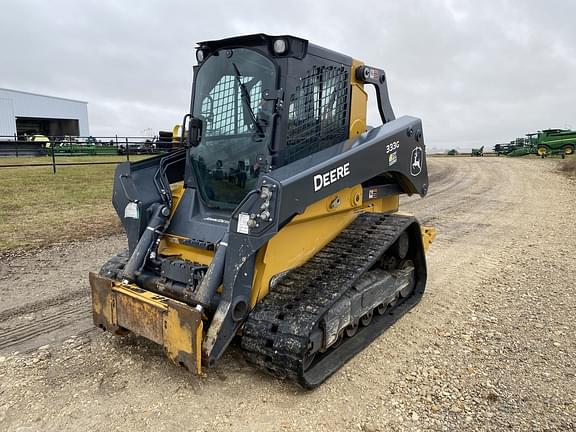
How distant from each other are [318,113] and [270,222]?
1.40 meters

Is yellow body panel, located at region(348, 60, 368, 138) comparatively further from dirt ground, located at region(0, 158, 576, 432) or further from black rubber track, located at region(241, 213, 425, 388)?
dirt ground, located at region(0, 158, 576, 432)

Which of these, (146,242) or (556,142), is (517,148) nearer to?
(556,142)

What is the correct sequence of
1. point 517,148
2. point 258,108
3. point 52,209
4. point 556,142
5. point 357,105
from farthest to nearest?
1. point 517,148
2. point 556,142
3. point 52,209
4. point 357,105
5. point 258,108

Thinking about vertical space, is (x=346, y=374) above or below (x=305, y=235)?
below

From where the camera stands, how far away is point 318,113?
13.2 feet

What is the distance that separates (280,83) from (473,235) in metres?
5.72

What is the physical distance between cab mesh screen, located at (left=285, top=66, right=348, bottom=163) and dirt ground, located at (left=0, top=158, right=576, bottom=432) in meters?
1.81

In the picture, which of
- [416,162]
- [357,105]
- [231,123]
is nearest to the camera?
[231,123]

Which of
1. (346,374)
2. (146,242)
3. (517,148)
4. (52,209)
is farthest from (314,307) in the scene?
(517,148)

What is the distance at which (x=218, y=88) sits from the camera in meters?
4.09

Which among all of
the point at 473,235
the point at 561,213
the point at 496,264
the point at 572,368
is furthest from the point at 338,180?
the point at 561,213

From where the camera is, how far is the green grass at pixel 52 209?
7.64 meters

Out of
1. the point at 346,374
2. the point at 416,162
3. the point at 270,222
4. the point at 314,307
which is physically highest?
the point at 416,162

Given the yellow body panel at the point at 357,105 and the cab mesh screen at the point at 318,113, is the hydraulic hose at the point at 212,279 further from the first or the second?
the yellow body panel at the point at 357,105
